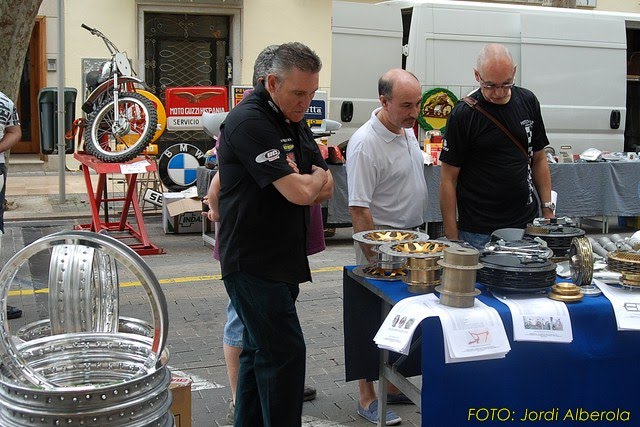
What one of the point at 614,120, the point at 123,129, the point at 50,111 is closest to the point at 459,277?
the point at 123,129

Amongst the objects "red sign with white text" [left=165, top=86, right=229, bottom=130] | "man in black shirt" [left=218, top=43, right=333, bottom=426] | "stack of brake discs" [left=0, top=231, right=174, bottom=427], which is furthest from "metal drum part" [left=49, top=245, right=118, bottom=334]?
"red sign with white text" [left=165, top=86, right=229, bottom=130]

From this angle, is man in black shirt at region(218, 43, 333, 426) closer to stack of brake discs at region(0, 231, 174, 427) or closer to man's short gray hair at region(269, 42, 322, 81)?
man's short gray hair at region(269, 42, 322, 81)

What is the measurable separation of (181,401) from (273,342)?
498 millimetres

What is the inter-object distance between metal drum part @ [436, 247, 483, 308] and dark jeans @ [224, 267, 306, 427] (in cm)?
60

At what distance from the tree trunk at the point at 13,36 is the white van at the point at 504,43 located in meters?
3.66

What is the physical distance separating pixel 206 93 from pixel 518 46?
13.4 feet

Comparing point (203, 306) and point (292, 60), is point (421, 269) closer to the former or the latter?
point (292, 60)

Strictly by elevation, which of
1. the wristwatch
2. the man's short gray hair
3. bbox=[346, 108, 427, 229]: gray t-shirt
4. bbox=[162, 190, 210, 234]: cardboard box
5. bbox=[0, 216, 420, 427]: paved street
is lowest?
bbox=[0, 216, 420, 427]: paved street

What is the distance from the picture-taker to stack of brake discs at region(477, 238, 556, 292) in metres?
3.21

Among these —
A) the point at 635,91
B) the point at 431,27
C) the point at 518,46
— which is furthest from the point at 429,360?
the point at 635,91

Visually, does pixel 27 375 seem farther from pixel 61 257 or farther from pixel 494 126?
pixel 494 126

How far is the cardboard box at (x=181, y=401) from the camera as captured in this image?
10.7ft

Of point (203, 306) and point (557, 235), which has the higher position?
point (557, 235)

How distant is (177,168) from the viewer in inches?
398
